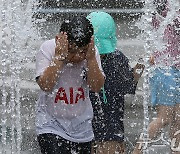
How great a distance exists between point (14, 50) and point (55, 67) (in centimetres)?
228

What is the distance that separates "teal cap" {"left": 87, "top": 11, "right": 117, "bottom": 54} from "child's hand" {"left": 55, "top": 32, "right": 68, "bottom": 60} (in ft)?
2.14

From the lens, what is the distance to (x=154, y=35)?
545 cm

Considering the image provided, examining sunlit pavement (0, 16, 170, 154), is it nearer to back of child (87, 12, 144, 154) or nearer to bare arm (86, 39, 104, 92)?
back of child (87, 12, 144, 154)

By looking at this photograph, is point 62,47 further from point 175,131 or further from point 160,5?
point 160,5

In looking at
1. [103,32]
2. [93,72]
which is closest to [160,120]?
[103,32]

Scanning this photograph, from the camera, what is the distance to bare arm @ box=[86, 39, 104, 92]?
4.11 meters

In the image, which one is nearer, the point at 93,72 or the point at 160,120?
the point at 93,72

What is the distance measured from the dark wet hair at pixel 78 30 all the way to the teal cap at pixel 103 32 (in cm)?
58

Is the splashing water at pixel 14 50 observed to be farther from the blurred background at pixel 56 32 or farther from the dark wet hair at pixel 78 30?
the dark wet hair at pixel 78 30

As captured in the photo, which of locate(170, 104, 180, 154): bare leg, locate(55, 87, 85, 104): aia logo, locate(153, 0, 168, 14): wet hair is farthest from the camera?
locate(153, 0, 168, 14): wet hair

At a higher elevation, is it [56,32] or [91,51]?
[91,51]

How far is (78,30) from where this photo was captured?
405 centimetres

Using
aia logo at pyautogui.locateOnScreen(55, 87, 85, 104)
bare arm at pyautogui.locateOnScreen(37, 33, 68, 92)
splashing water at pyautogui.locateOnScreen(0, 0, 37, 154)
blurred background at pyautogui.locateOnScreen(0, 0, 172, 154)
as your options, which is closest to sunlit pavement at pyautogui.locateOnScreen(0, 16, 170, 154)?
blurred background at pyautogui.locateOnScreen(0, 0, 172, 154)

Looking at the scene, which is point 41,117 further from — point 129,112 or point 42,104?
point 129,112
